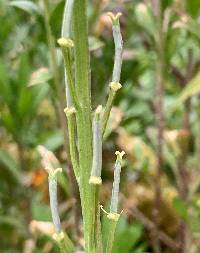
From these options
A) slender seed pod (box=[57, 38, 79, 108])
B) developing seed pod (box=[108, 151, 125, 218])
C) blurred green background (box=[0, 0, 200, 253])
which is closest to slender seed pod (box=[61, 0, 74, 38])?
slender seed pod (box=[57, 38, 79, 108])

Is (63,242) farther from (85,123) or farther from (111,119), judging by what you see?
(111,119)

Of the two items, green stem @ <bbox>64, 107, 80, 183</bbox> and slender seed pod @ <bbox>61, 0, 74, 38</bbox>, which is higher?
slender seed pod @ <bbox>61, 0, 74, 38</bbox>

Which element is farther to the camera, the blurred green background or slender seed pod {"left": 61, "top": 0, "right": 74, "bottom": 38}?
the blurred green background

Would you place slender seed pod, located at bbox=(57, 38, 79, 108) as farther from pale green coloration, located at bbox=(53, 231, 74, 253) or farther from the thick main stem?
pale green coloration, located at bbox=(53, 231, 74, 253)

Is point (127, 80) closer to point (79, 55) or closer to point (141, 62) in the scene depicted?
point (141, 62)

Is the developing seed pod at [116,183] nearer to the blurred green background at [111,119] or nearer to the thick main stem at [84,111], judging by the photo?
the thick main stem at [84,111]

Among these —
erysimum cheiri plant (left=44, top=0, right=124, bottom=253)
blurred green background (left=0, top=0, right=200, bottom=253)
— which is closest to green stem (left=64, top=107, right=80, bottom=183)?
erysimum cheiri plant (left=44, top=0, right=124, bottom=253)

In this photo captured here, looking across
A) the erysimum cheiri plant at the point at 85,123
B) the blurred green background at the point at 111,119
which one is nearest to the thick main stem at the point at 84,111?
the erysimum cheiri plant at the point at 85,123

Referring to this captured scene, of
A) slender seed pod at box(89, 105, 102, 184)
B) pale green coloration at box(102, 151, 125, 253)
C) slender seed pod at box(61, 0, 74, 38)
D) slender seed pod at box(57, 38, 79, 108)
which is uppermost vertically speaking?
slender seed pod at box(61, 0, 74, 38)
